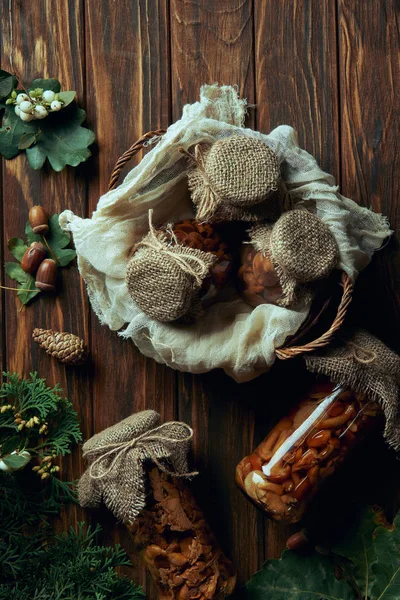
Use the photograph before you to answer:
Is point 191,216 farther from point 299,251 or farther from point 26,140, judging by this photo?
point 26,140

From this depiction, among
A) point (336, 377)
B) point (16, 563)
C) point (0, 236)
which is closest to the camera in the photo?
point (336, 377)

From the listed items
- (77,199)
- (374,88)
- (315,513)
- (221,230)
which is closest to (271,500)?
(315,513)

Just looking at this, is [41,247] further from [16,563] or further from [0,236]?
[16,563]

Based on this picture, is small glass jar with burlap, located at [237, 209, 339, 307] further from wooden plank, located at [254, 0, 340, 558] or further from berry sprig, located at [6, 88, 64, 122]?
berry sprig, located at [6, 88, 64, 122]

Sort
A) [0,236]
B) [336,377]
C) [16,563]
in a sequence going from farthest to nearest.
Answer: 1. [0,236]
2. [16,563]
3. [336,377]

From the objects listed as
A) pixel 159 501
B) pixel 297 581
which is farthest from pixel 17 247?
pixel 297 581

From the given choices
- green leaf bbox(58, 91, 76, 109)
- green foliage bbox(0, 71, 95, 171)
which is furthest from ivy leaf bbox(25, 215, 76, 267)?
green leaf bbox(58, 91, 76, 109)

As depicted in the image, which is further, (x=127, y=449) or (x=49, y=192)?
(x=49, y=192)
